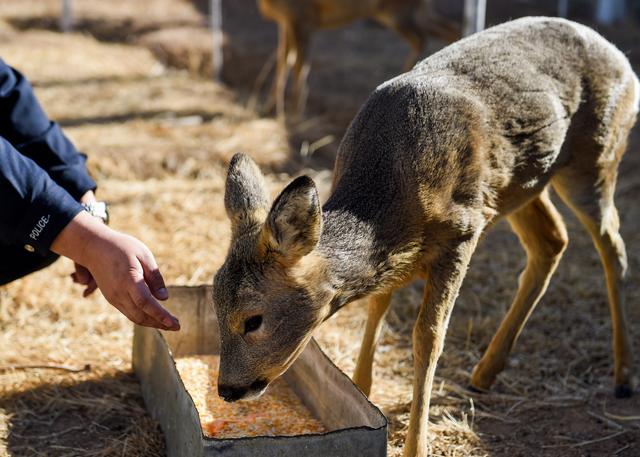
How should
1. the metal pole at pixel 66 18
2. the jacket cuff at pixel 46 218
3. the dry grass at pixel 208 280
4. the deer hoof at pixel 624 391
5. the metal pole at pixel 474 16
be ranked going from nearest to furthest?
the jacket cuff at pixel 46 218
the dry grass at pixel 208 280
the deer hoof at pixel 624 391
the metal pole at pixel 474 16
the metal pole at pixel 66 18

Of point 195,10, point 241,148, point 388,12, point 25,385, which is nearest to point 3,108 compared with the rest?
point 25,385

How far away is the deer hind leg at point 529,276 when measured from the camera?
4449 millimetres

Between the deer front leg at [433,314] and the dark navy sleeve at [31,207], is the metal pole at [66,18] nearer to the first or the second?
the dark navy sleeve at [31,207]

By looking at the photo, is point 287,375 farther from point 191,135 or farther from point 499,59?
point 191,135

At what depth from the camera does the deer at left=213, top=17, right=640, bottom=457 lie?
3.13 meters

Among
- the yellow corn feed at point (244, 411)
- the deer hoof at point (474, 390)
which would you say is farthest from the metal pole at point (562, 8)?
the yellow corn feed at point (244, 411)

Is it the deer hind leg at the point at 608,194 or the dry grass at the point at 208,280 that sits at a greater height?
the deer hind leg at the point at 608,194

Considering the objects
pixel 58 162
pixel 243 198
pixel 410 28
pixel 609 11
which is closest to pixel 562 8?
pixel 609 11

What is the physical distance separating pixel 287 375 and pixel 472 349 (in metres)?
1.13

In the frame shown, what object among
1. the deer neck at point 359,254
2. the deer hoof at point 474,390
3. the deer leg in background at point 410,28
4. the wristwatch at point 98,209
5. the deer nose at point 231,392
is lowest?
the deer leg in background at point 410,28

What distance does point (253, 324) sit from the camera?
3.12 metres

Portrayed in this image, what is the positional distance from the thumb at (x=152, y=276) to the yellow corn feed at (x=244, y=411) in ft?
2.05

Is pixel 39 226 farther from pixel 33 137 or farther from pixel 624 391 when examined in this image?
pixel 624 391

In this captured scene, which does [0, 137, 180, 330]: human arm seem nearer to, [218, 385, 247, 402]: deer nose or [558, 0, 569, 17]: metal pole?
[218, 385, 247, 402]: deer nose
